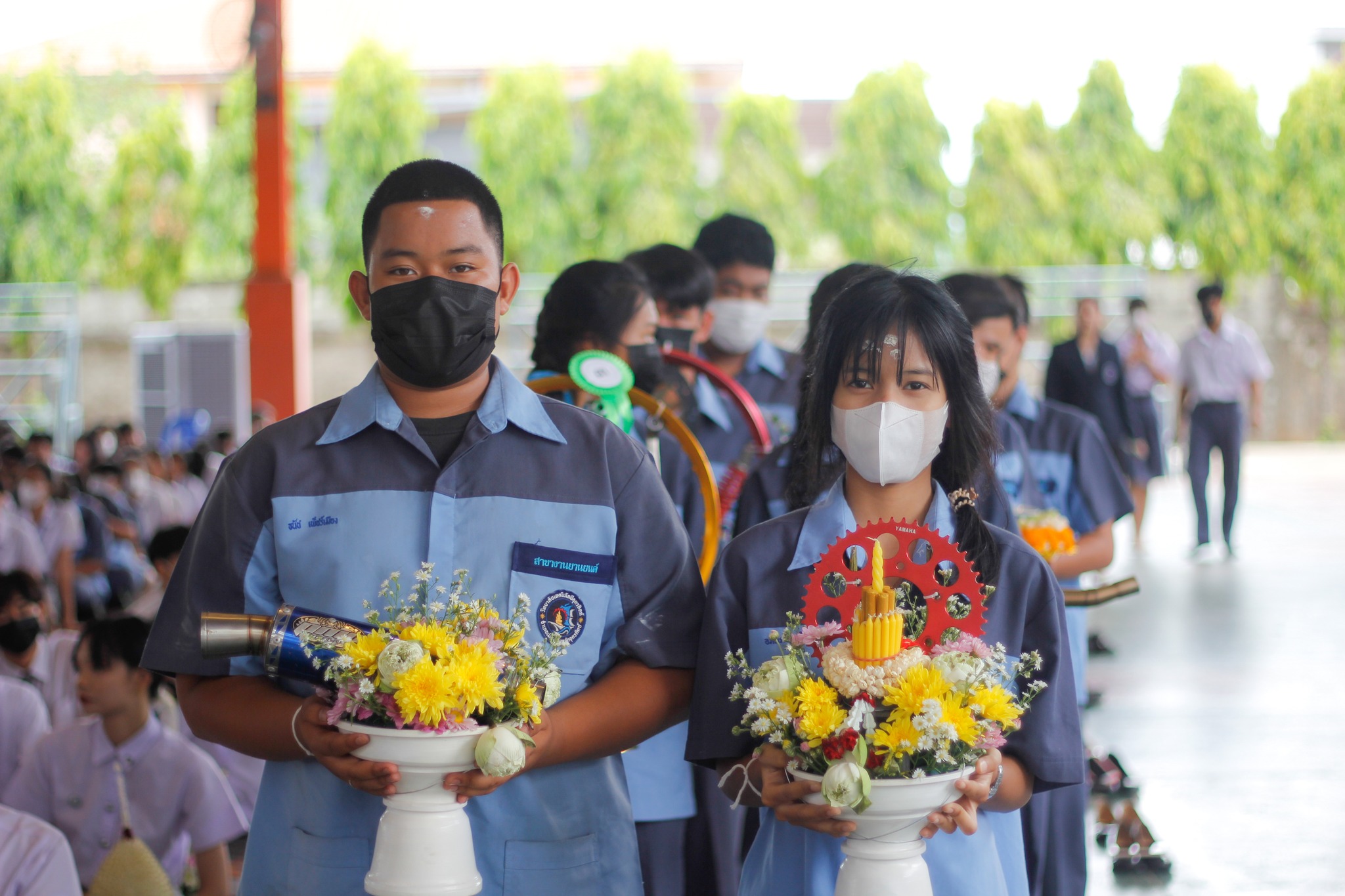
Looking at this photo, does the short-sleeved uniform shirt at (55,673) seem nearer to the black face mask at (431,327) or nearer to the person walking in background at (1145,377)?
the black face mask at (431,327)

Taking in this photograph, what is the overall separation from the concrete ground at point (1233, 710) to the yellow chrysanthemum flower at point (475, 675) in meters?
2.91

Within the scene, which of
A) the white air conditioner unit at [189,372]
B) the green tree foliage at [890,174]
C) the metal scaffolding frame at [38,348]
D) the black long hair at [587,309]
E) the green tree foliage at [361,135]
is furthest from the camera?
the green tree foliage at [890,174]

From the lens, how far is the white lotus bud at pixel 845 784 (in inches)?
61.9

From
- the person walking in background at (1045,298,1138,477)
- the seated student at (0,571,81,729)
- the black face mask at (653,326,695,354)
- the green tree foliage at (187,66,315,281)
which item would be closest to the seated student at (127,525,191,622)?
the seated student at (0,571,81,729)

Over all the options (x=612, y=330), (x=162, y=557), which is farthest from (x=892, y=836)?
(x=162, y=557)

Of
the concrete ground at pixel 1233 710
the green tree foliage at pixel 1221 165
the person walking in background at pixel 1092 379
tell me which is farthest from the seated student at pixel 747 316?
the green tree foliage at pixel 1221 165

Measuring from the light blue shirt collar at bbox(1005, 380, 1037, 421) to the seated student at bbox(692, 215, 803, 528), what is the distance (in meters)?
0.58

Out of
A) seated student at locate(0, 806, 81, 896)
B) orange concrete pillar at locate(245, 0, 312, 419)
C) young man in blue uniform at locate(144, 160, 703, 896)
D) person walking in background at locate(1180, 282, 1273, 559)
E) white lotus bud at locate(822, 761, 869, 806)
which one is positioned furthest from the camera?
orange concrete pillar at locate(245, 0, 312, 419)

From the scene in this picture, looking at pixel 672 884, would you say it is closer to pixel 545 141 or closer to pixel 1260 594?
pixel 1260 594

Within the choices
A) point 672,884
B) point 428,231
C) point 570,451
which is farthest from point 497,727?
point 672,884

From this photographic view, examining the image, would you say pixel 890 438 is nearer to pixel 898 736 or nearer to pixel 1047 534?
pixel 898 736

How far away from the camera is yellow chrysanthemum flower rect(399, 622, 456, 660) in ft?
5.28

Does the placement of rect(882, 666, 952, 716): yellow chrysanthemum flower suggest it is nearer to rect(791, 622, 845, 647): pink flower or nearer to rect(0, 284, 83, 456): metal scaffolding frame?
rect(791, 622, 845, 647): pink flower

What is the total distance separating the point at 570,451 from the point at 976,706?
62 centimetres
